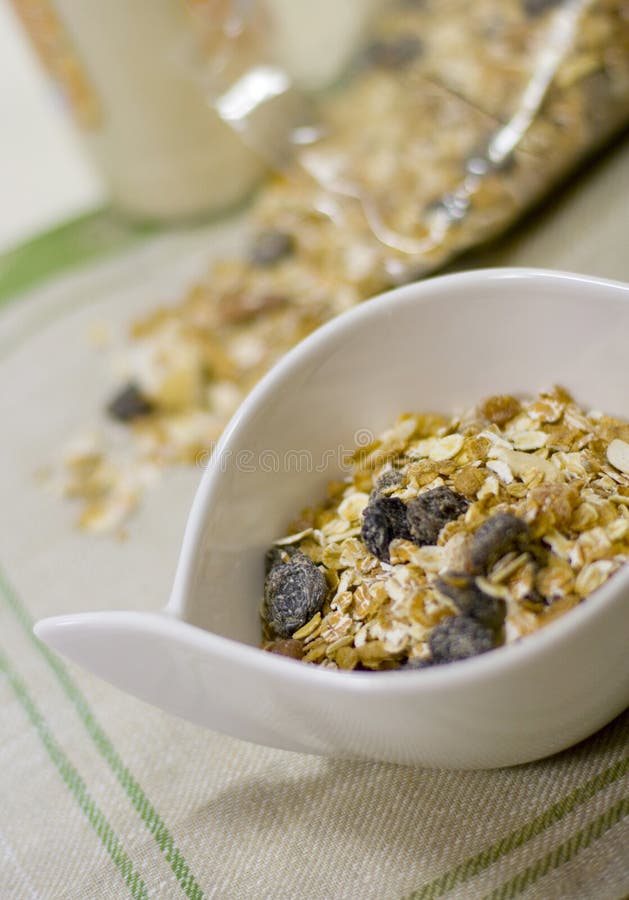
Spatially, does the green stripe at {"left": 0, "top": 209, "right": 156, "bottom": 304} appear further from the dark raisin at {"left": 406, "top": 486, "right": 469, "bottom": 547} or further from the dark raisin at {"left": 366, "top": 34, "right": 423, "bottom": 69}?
the dark raisin at {"left": 406, "top": 486, "right": 469, "bottom": 547}

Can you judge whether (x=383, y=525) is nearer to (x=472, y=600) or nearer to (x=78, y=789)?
(x=472, y=600)

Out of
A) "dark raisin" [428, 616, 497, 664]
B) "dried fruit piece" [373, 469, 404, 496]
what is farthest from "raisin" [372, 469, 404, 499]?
"dark raisin" [428, 616, 497, 664]

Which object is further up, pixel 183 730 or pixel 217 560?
pixel 217 560

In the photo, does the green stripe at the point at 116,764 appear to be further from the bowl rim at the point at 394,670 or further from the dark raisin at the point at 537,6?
the dark raisin at the point at 537,6

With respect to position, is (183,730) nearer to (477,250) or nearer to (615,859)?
(615,859)

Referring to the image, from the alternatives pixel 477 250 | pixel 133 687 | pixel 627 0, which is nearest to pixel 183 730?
pixel 133 687

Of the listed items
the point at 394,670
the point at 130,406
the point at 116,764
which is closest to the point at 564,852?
the point at 394,670
